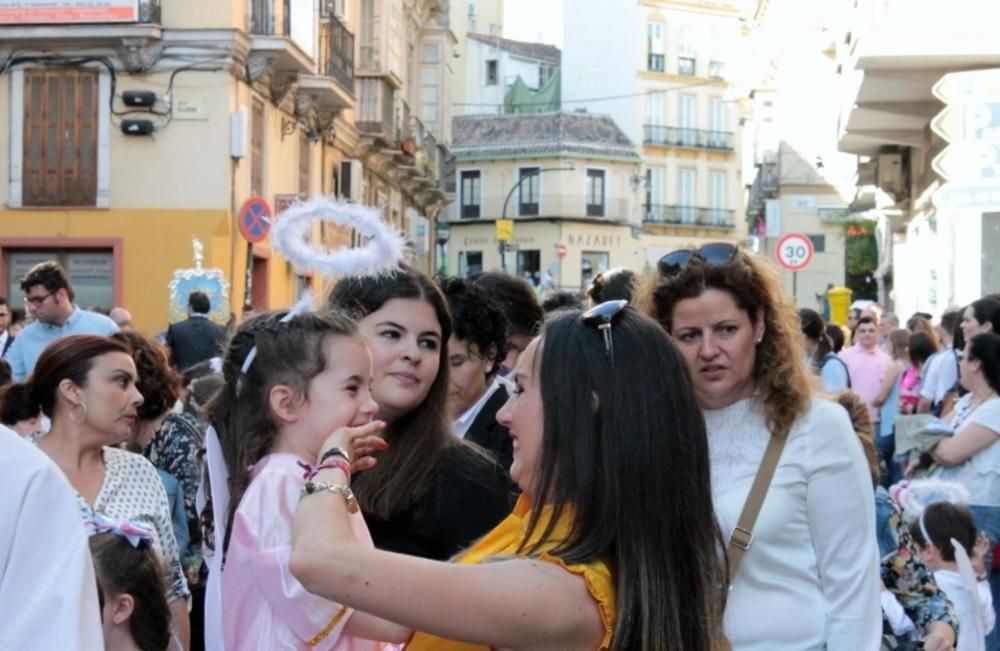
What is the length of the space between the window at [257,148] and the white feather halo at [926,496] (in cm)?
1871

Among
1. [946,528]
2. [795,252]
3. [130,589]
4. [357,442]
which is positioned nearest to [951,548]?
[946,528]

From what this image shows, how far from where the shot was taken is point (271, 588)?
3.45 m

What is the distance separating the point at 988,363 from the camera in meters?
8.09

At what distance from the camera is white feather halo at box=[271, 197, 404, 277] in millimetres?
4371

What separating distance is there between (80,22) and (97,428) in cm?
1837

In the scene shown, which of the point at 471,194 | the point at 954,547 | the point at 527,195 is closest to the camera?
the point at 954,547

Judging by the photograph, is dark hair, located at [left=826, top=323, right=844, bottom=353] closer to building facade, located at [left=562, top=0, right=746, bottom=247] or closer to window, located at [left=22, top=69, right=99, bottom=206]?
window, located at [left=22, top=69, right=99, bottom=206]

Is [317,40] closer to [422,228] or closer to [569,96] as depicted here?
[422,228]

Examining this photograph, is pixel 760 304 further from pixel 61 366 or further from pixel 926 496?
pixel 926 496

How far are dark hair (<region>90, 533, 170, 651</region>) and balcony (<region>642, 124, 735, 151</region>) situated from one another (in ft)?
232

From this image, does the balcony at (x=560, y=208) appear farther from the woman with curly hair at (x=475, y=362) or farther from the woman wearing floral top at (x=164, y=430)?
the woman with curly hair at (x=475, y=362)

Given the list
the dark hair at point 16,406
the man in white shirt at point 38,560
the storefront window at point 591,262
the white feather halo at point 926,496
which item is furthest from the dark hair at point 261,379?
the storefront window at point 591,262

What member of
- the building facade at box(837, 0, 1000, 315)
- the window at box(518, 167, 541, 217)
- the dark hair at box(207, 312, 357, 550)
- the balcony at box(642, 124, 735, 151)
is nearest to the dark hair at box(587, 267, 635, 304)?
the dark hair at box(207, 312, 357, 550)

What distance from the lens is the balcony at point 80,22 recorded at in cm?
2289
